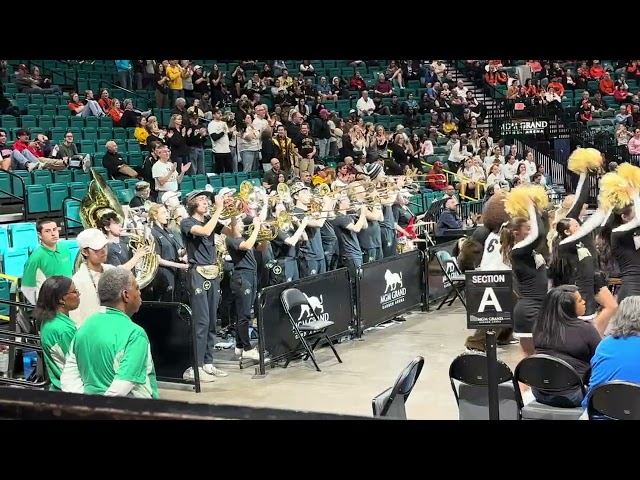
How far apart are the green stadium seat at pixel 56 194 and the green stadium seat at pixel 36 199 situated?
0.07 m

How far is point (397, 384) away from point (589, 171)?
437cm

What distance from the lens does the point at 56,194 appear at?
1360cm

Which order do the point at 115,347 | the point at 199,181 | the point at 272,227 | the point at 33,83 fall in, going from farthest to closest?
1. the point at 33,83
2. the point at 199,181
3. the point at 272,227
4. the point at 115,347

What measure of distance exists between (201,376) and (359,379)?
1561mm

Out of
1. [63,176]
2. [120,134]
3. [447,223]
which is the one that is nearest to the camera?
[447,223]

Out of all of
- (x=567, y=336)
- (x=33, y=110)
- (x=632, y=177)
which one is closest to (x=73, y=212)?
(x=33, y=110)

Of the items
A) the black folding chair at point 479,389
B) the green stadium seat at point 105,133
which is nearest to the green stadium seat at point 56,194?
the green stadium seat at point 105,133

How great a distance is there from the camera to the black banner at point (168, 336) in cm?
845

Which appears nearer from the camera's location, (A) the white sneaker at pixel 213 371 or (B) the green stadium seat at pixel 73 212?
(A) the white sneaker at pixel 213 371

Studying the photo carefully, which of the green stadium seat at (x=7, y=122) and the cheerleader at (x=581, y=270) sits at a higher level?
the green stadium seat at (x=7, y=122)

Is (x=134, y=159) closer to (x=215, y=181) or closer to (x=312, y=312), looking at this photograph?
(x=215, y=181)

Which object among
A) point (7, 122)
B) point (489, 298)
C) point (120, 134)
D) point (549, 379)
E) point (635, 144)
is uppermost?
point (7, 122)

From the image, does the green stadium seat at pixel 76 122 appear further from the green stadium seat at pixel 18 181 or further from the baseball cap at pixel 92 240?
the baseball cap at pixel 92 240
